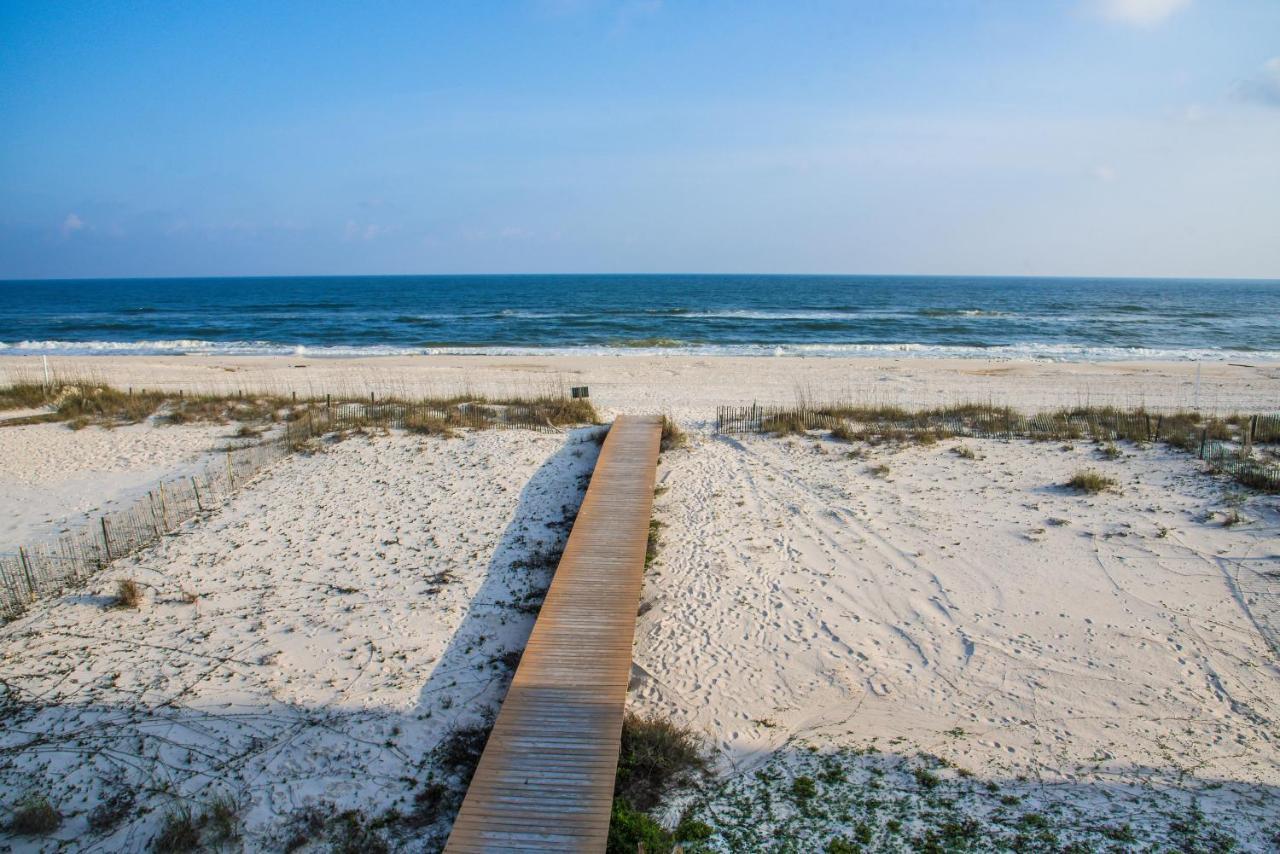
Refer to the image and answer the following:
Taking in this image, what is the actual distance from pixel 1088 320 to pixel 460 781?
52271mm

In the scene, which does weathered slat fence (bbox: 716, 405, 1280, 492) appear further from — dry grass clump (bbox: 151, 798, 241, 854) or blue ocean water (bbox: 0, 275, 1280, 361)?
blue ocean water (bbox: 0, 275, 1280, 361)

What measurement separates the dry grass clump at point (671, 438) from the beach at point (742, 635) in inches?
21.7

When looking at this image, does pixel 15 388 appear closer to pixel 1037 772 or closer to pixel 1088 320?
pixel 1037 772

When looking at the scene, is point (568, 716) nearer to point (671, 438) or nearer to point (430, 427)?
point (671, 438)

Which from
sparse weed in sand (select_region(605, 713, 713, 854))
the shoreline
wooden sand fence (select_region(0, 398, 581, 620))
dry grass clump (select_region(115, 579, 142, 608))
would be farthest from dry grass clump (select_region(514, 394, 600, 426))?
sparse weed in sand (select_region(605, 713, 713, 854))

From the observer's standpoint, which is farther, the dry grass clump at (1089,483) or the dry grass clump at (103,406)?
the dry grass clump at (103,406)

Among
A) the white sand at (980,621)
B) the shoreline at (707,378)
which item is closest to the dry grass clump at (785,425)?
the shoreline at (707,378)

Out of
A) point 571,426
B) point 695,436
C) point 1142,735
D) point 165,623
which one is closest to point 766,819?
point 1142,735

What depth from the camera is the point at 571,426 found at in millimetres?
14531

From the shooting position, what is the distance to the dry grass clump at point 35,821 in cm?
492

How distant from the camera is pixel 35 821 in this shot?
4926mm

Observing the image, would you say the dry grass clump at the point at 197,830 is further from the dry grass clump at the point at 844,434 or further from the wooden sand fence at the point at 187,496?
the dry grass clump at the point at 844,434

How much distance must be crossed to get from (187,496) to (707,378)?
1543cm

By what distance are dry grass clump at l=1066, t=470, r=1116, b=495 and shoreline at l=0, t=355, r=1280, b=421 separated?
7099 mm
